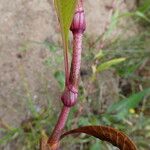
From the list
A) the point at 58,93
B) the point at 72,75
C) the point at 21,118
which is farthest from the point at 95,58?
the point at 72,75

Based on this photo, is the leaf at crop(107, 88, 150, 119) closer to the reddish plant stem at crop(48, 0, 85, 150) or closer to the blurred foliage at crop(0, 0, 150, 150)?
the blurred foliage at crop(0, 0, 150, 150)

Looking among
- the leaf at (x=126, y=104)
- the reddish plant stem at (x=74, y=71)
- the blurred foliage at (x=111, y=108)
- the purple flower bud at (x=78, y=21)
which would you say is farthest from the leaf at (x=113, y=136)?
the leaf at (x=126, y=104)

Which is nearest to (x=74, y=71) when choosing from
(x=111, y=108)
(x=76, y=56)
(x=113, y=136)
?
(x=76, y=56)

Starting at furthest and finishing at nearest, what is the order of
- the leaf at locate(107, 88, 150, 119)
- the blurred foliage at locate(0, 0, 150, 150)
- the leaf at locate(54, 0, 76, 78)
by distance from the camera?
the leaf at locate(107, 88, 150, 119)
the blurred foliage at locate(0, 0, 150, 150)
the leaf at locate(54, 0, 76, 78)

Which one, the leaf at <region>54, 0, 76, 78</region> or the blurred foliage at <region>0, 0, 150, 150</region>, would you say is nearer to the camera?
the leaf at <region>54, 0, 76, 78</region>

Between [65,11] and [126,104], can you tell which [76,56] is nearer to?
[65,11]

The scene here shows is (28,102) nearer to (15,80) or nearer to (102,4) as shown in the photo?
(15,80)

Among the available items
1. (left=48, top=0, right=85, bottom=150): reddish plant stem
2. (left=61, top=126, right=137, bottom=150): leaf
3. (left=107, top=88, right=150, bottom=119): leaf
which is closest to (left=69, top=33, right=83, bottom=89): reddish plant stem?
(left=48, top=0, right=85, bottom=150): reddish plant stem

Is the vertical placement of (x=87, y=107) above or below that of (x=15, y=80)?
below
